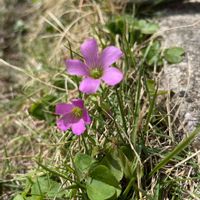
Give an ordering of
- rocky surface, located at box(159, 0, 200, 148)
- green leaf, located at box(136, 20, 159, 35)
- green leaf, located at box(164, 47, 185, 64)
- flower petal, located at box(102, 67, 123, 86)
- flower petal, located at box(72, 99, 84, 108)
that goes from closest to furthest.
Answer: flower petal, located at box(102, 67, 123, 86)
flower petal, located at box(72, 99, 84, 108)
rocky surface, located at box(159, 0, 200, 148)
green leaf, located at box(164, 47, 185, 64)
green leaf, located at box(136, 20, 159, 35)

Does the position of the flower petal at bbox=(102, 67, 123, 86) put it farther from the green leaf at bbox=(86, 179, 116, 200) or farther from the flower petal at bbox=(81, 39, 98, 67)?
the green leaf at bbox=(86, 179, 116, 200)

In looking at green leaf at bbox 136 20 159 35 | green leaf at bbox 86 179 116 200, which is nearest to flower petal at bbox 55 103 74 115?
green leaf at bbox 86 179 116 200

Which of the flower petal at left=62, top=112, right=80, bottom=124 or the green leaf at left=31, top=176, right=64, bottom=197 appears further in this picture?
the green leaf at left=31, top=176, right=64, bottom=197

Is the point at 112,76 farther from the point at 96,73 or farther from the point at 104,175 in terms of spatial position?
the point at 104,175

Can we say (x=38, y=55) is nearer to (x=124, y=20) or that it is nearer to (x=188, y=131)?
(x=124, y=20)

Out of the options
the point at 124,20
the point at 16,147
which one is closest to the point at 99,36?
the point at 124,20

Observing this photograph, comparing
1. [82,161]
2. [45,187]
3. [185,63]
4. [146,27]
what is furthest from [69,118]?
[146,27]

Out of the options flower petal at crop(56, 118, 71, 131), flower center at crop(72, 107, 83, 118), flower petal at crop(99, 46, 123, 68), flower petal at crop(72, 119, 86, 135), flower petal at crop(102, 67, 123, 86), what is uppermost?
flower petal at crop(99, 46, 123, 68)
